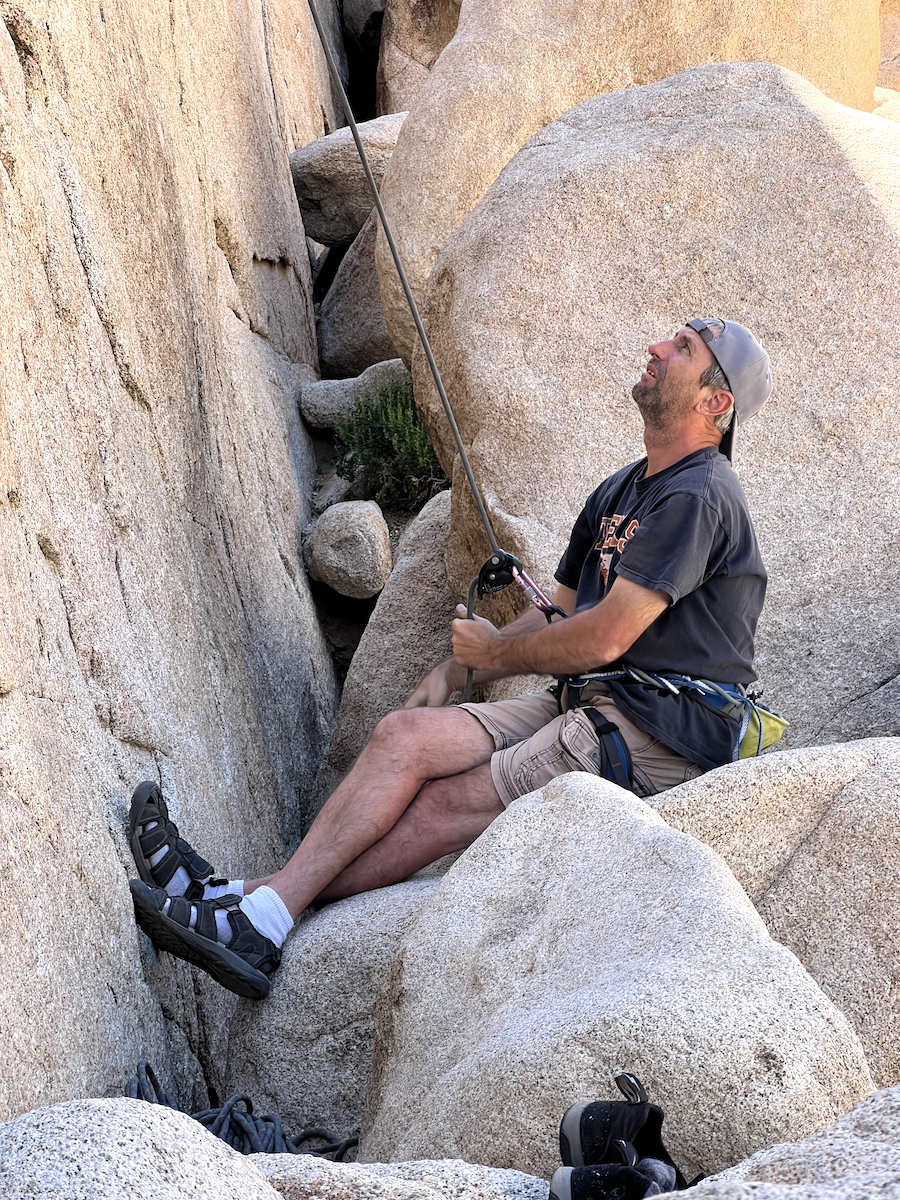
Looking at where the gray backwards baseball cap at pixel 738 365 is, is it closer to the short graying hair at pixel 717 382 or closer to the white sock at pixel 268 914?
the short graying hair at pixel 717 382

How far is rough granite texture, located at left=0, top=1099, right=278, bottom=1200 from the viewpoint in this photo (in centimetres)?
143

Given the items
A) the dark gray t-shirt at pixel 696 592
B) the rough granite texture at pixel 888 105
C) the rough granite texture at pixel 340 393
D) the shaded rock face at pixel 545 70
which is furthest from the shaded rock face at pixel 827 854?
the rough granite texture at pixel 888 105

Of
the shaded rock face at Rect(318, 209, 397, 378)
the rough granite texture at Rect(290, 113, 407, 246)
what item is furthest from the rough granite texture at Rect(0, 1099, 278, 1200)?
the rough granite texture at Rect(290, 113, 407, 246)

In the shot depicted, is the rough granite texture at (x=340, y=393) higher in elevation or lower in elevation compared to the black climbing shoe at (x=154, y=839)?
higher

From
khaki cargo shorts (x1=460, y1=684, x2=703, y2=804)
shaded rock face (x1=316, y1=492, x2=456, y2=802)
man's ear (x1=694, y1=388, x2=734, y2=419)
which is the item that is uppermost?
man's ear (x1=694, y1=388, x2=734, y2=419)

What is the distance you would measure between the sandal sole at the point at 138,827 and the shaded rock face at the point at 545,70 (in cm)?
472

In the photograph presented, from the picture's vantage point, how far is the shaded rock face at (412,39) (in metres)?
12.2

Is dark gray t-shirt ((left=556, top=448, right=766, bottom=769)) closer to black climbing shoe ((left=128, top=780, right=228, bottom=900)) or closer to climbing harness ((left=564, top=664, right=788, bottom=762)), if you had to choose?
climbing harness ((left=564, top=664, right=788, bottom=762))

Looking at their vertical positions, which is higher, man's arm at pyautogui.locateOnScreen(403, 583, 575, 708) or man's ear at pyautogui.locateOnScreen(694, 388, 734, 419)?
man's ear at pyautogui.locateOnScreen(694, 388, 734, 419)

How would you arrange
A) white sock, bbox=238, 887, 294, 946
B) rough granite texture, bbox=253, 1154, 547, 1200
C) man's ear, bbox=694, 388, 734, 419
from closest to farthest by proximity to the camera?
rough granite texture, bbox=253, 1154, 547, 1200 < white sock, bbox=238, 887, 294, 946 < man's ear, bbox=694, 388, 734, 419

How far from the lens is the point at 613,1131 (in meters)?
1.67

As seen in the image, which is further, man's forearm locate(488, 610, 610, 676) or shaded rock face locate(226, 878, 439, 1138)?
man's forearm locate(488, 610, 610, 676)

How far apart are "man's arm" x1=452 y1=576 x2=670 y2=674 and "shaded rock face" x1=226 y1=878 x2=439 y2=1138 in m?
0.79

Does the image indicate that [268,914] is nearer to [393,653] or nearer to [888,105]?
[393,653]
